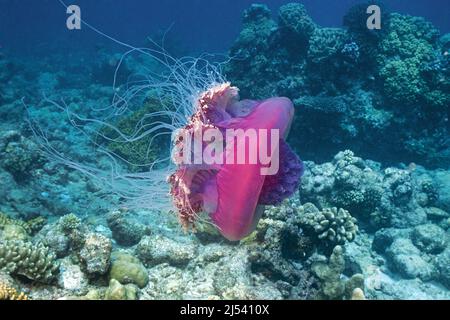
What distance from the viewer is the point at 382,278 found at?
6.66 m

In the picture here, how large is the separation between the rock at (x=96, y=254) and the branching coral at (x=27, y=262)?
0.38m

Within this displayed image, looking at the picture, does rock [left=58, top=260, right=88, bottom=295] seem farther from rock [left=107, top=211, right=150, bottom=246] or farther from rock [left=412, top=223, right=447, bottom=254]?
rock [left=412, top=223, right=447, bottom=254]

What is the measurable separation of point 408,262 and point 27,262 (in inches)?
242

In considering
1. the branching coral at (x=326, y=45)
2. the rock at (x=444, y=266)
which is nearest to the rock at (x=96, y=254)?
the rock at (x=444, y=266)

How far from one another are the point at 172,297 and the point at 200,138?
2200 mm

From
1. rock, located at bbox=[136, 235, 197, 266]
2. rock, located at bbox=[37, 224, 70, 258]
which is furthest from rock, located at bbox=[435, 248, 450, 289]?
rock, located at bbox=[37, 224, 70, 258]

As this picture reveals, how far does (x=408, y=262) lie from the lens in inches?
265

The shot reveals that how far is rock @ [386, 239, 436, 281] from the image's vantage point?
21.9 feet

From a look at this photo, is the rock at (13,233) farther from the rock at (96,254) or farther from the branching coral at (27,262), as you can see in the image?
the rock at (96,254)

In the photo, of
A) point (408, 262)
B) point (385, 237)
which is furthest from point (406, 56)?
point (408, 262)

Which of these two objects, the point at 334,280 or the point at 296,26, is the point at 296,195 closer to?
the point at 334,280

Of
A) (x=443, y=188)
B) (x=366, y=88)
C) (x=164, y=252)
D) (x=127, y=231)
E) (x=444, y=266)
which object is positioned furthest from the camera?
(x=366, y=88)

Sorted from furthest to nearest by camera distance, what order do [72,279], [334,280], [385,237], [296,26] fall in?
[296,26] < [385,237] < [334,280] < [72,279]

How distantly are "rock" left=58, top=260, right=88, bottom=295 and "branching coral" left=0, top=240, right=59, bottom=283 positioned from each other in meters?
0.16
